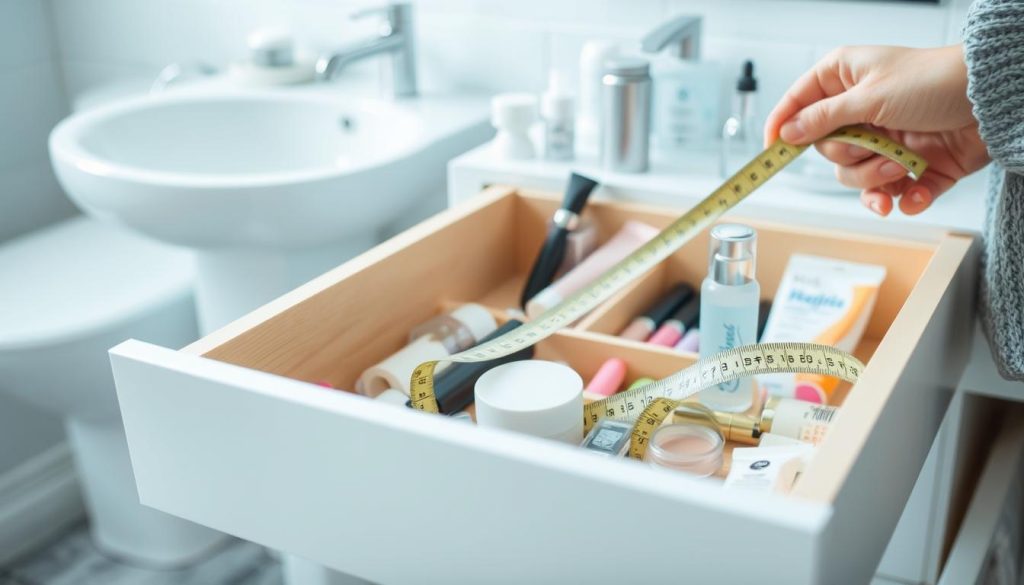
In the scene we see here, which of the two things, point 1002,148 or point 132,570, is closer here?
point 1002,148

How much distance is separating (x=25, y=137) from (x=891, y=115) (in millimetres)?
1607

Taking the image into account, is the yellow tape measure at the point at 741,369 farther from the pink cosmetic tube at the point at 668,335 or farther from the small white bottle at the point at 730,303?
the pink cosmetic tube at the point at 668,335

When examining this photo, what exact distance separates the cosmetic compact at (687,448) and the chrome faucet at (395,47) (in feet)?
2.62

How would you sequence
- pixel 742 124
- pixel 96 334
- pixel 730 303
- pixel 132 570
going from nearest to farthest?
1. pixel 730 303
2. pixel 742 124
3. pixel 96 334
4. pixel 132 570

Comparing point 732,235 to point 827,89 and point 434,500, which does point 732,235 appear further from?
Answer: point 434,500

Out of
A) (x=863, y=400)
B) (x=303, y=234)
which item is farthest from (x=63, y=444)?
(x=863, y=400)

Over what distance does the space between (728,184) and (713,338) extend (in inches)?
6.2

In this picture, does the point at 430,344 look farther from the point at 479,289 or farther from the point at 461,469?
the point at 461,469

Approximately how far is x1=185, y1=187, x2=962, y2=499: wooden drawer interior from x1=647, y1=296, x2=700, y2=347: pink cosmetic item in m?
0.04

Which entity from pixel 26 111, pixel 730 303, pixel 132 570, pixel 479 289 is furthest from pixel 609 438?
pixel 26 111

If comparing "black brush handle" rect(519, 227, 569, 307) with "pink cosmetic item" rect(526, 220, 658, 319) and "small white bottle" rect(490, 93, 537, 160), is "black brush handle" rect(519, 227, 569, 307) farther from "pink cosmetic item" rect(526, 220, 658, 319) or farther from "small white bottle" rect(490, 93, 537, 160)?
"small white bottle" rect(490, 93, 537, 160)

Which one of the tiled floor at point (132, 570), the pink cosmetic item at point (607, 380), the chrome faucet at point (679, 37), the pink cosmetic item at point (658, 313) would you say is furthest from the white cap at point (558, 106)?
the tiled floor at point (132, 570)

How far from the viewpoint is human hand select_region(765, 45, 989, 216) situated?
836 mm

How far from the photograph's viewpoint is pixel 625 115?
1146mm
